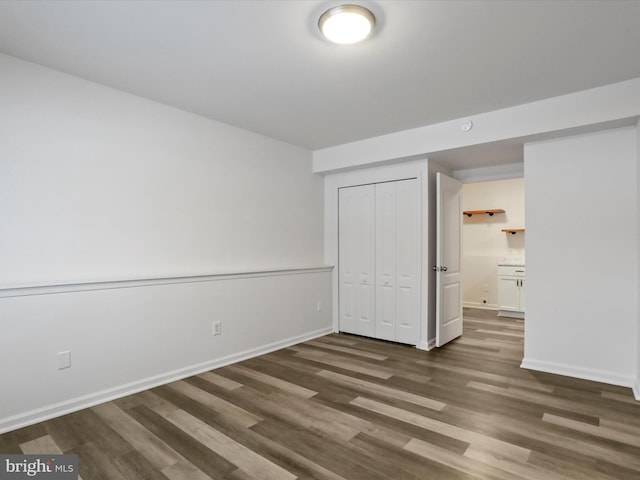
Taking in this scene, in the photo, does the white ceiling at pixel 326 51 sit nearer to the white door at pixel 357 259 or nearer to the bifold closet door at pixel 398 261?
the bifold closet door at pixel 398 261

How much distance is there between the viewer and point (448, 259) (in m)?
4.50

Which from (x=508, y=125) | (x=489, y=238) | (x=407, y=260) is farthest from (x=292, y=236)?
(x=489, y=238)

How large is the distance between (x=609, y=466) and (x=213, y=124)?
4074 mm

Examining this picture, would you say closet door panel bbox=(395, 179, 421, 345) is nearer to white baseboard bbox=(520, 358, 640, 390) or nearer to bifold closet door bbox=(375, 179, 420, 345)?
bifold closet door bbox=(375, 179, 420, 345)

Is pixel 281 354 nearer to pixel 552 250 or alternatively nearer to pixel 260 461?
pixel 260 461

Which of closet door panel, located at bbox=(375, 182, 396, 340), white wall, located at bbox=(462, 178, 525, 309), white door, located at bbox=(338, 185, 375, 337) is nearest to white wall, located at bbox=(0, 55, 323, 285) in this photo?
white door, located at bbox=(338, 185, 375, 337)

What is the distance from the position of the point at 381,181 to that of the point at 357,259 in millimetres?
1087

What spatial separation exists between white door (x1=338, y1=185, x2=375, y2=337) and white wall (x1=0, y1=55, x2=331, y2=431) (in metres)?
0.97

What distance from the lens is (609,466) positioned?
6.54ft

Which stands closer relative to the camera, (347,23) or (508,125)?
(347,23)

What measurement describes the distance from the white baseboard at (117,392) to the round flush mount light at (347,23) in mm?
3026

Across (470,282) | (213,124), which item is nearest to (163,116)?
(213,124)

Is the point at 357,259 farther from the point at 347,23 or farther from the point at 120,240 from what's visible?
the point at 347,23

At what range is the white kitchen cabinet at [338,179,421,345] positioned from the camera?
4430 mm
